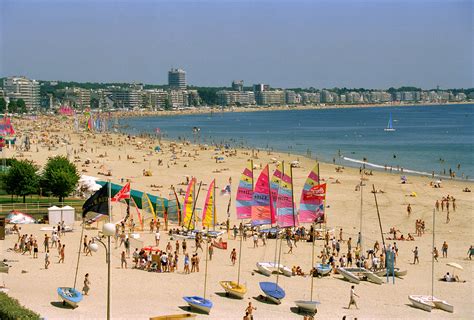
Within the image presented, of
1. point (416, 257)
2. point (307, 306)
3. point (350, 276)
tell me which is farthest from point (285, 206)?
point (307, 306)

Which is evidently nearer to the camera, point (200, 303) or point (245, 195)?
point (200, 303)

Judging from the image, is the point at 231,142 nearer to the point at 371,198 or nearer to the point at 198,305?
the point at 371,198

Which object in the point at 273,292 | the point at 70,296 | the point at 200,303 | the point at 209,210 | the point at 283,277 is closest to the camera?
the point at 200,303

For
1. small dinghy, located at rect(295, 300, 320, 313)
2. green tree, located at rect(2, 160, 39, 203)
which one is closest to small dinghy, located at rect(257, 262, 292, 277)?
small dinghy, located at rect(295, 300, 320, 313)

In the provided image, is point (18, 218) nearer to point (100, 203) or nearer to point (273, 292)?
point (273, 292)

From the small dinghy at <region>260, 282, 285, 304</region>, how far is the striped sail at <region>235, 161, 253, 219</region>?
731 cm

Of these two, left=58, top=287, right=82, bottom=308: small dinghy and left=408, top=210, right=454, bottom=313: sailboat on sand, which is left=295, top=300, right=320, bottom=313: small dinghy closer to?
left=408, top=210, right=454, bottom=313: sailboat on sand

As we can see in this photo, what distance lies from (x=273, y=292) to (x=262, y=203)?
20.7 ft

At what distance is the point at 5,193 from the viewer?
3697 centimetres

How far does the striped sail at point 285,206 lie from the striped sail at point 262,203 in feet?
1.82

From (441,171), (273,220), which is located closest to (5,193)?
(273,220)

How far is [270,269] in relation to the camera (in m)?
22.3

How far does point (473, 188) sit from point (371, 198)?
9.26m

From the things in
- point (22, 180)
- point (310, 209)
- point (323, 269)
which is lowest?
point (323, 269)
